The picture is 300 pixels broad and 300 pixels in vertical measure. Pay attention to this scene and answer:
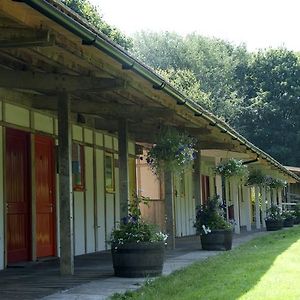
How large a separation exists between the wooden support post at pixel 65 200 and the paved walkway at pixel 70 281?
0.23 m

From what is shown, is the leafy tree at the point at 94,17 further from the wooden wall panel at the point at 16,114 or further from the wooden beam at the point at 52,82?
the wooden beam at the point at 52,82

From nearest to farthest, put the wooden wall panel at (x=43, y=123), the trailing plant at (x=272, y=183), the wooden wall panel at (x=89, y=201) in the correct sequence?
1. the wooden wall panel at (x=43, y=123)
2. the wooden wall panel at (x=89, y=201)
3. the trailing plant at (x=272, y=183)

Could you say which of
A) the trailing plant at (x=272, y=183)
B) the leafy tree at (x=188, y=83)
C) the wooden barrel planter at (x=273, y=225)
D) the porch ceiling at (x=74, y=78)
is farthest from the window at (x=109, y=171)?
the leafy tree at (x=188, y=83)

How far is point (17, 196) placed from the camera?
9.91 metres

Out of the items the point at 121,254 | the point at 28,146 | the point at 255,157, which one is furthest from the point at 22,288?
the point at 255,157

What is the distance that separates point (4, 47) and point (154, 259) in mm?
3517

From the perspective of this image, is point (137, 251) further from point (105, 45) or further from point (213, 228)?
point (213, 228)

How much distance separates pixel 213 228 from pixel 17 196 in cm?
439

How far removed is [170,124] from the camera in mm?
11375

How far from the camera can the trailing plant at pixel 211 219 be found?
12.5 metres

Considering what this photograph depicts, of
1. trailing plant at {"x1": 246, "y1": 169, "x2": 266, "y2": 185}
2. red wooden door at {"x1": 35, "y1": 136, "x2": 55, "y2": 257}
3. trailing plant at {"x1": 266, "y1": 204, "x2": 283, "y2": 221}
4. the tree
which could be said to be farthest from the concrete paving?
the tree

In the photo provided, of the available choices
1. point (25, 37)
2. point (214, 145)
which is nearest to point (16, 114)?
point (25, 37)

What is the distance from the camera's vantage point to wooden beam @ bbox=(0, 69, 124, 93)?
777cm

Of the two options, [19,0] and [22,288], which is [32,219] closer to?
[22,288]
